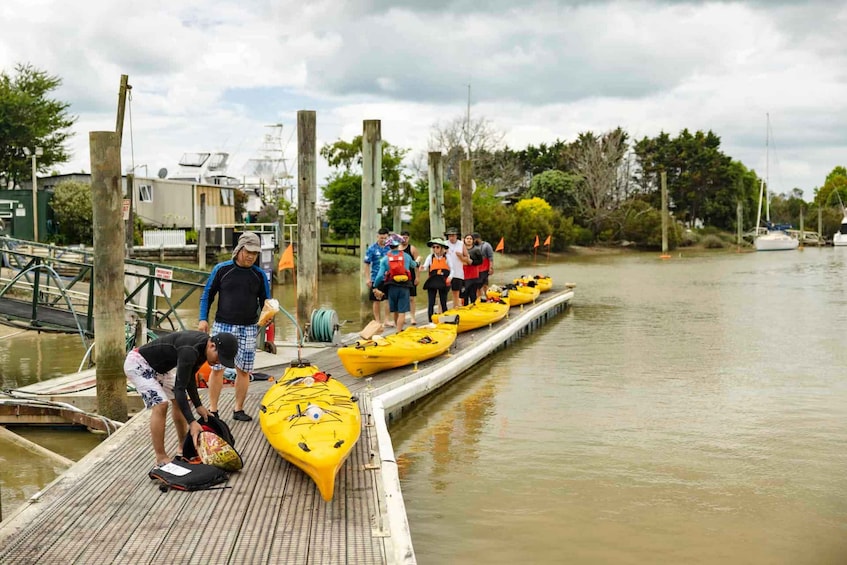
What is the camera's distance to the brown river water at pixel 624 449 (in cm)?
744

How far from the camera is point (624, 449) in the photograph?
33.1 feet

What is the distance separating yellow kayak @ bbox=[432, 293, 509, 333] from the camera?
1571 centimetres

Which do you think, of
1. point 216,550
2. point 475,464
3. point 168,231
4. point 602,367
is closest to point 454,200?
point 168,231

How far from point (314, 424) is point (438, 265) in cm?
784

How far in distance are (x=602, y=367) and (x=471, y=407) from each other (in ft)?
12.9

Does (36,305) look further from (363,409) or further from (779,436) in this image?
(779,436)

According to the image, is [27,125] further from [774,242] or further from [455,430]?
[774,242]

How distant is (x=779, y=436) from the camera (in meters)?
10.6

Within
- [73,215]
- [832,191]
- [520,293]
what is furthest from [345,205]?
[832,191]

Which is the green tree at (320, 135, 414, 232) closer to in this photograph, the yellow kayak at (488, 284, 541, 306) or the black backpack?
the yellow kayak at (488, 284, 541, 306)

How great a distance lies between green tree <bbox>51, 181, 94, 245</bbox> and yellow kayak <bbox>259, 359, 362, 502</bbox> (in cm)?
2742

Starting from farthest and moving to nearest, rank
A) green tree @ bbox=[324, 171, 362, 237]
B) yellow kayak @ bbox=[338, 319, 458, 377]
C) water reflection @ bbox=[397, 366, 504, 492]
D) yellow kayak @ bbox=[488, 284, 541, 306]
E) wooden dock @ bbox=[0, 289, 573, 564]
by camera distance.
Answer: green tree @ bbox=[324, 171, 362, 237] → yellow kayak @ bbox=[488, 284, 541, 306] → yellow kayak @ bbox=[338, 319, 458, 377] → water reflection @ bbox=[397, 366, 504, 492] → wooden dock @ bbox=[0, 289, 573, 564]

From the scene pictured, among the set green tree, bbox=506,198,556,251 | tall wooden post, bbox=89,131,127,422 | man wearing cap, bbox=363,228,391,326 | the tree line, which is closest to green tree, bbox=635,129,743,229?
the tree line

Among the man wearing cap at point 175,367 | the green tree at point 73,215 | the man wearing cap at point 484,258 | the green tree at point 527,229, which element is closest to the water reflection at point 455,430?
the man wearing cap at point 175,367
